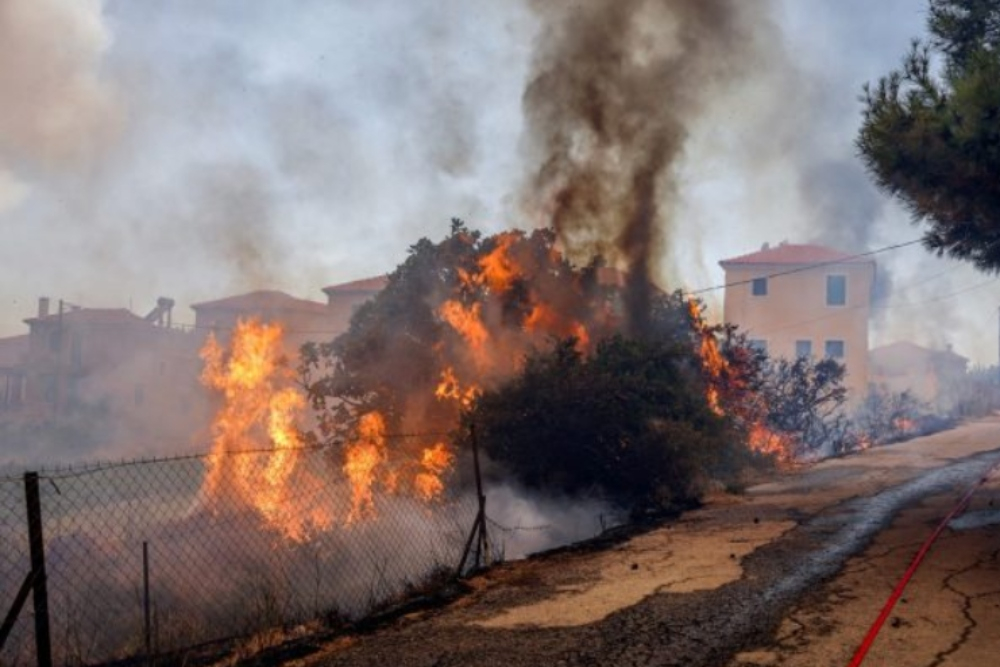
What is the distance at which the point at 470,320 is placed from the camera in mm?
16562

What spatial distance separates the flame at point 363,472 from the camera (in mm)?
13625

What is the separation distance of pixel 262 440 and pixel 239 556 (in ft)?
17.9

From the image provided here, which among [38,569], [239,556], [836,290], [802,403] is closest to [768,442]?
[802,403]

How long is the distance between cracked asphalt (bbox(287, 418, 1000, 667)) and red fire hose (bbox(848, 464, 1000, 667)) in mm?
65

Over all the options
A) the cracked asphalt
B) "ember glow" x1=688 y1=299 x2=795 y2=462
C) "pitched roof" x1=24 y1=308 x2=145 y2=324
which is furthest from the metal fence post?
"pitched roof" x1=24 y1=308 x2=145 y2=324

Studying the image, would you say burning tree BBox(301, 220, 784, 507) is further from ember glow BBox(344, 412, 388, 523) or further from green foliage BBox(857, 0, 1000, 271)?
green foliage BBox(857, 0, 1000, 271)

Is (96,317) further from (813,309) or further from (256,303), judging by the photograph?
(813,309)

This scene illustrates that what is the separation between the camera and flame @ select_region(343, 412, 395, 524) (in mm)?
13625

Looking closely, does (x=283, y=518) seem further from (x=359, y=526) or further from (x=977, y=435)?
(x=977, y=435)

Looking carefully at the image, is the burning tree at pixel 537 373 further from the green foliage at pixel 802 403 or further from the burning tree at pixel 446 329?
the green foliage at pixel 802 403

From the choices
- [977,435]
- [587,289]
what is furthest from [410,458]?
[977,435]

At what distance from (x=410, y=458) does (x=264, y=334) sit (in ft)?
17.9

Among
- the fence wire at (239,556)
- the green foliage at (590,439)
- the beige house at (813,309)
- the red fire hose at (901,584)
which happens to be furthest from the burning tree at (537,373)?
the beige house at (813,309)

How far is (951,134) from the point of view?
28.1ft
